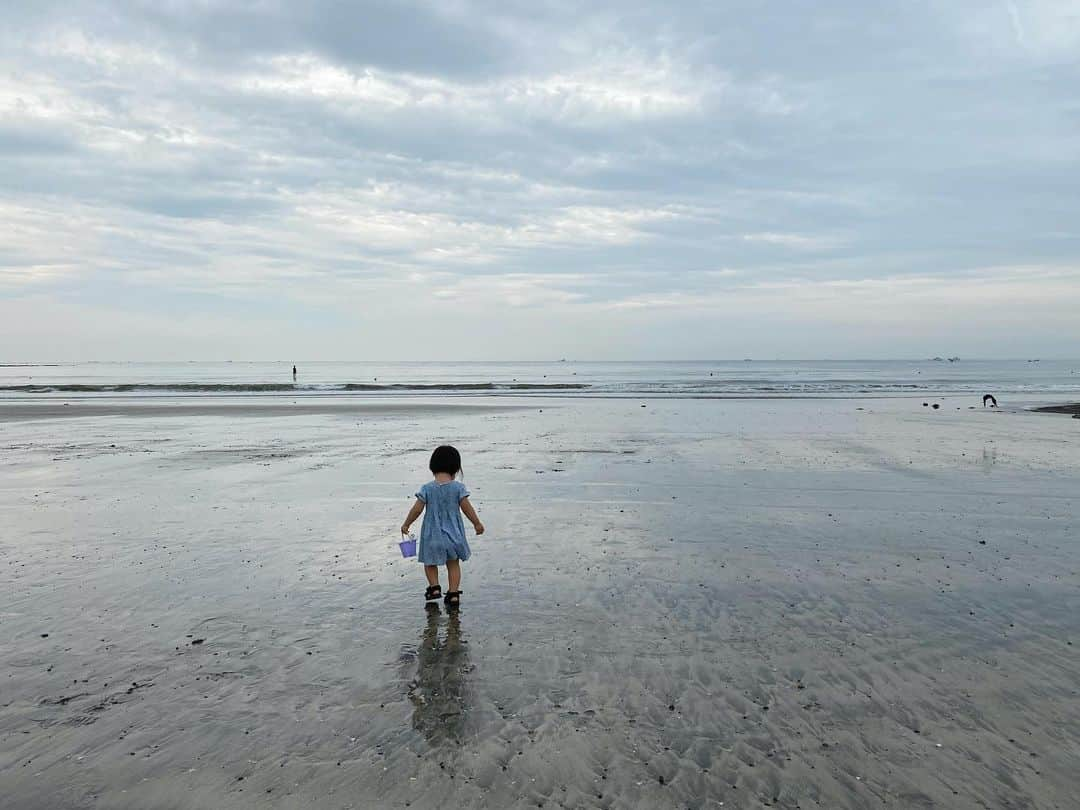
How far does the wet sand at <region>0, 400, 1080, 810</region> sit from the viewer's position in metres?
4.79

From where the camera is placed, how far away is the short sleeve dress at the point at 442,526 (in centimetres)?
847

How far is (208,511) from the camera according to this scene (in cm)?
1334

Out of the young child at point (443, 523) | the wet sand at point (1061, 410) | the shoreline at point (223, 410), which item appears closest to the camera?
the young child at point (443, 523)

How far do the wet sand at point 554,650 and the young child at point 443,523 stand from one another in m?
0.41

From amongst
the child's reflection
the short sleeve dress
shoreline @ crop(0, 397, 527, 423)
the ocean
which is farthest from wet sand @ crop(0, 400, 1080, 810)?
the ocean

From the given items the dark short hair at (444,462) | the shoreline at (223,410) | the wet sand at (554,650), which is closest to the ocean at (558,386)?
the shoreline at (223,410)

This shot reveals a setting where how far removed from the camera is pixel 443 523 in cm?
856

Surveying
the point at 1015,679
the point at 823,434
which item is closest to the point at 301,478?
the point at 1015,679

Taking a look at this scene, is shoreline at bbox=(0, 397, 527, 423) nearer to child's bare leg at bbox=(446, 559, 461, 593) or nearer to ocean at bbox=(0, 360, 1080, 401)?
ocean at bbox=(0, 360, 1080, 401)

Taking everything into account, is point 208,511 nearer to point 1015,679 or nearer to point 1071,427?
point 1015,679

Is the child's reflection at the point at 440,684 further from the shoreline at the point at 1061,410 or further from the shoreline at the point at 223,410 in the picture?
the shoreline at the point at 1061,410

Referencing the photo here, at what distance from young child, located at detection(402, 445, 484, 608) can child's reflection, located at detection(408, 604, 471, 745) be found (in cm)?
79

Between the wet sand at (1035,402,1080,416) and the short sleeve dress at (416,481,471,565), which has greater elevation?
the short sleeve dress at (416,481,471,565)

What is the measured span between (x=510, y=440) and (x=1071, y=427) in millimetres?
23195
